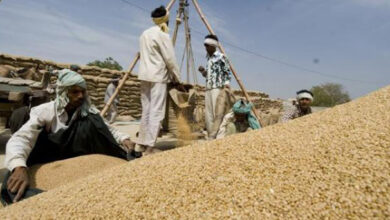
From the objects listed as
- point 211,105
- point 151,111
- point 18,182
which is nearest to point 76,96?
point 18,182

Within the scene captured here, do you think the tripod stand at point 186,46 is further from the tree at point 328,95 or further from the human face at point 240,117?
the tree at point 328,95

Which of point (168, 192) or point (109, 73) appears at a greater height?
point (109, 73)

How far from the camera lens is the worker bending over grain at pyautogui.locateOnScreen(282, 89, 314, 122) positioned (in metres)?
3.45

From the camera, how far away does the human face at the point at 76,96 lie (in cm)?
207

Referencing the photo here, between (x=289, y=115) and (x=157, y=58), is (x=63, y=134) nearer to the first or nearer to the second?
(x=157, y=58)

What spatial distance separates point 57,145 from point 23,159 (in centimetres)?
27

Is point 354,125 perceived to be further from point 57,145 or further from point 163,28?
point 163,28

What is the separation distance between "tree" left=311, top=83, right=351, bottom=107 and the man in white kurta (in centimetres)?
2155

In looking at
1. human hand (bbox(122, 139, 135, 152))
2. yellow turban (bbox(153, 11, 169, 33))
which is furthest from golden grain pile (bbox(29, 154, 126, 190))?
yellow turban (bbox(153, 11, 169, 33))

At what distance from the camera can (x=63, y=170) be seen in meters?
1.91

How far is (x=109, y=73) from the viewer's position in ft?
31.2

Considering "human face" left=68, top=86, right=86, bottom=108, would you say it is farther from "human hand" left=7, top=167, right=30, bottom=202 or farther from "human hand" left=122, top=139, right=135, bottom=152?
"human hand" left=7, top=167, right=30, bottom=202

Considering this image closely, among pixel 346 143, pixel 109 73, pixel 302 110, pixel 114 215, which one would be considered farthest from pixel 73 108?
pixel 109 73

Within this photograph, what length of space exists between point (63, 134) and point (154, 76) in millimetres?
1454
